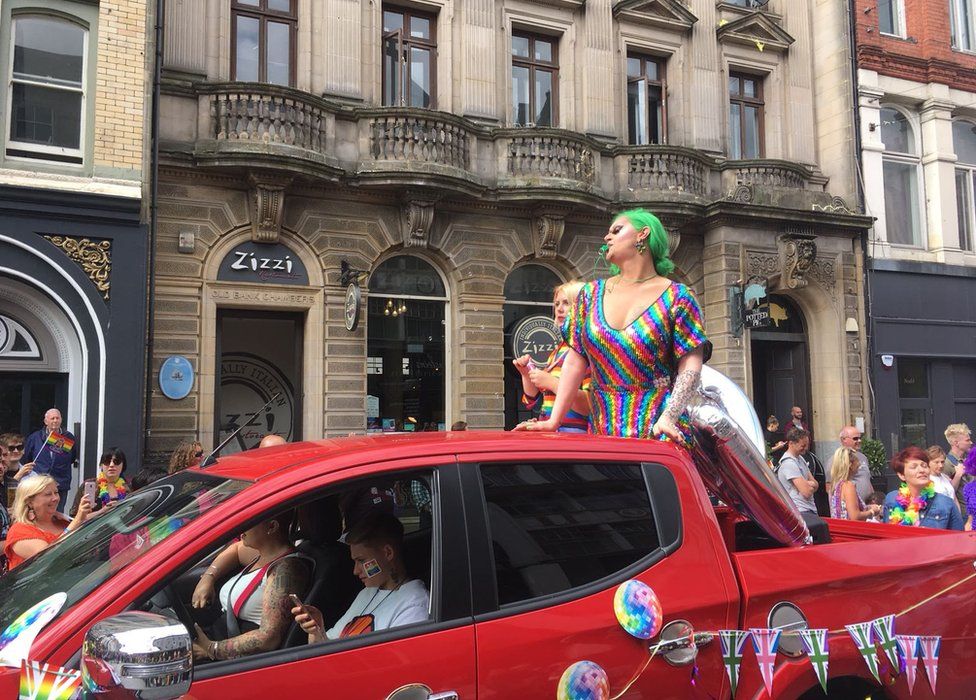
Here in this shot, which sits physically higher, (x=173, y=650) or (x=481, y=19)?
(x=481, y=19)

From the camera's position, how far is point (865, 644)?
286cm

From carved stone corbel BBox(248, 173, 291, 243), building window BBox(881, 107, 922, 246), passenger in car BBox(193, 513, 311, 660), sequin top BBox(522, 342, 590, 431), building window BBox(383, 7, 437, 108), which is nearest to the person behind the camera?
passenger in car BBox(193, 513, 311, 660)

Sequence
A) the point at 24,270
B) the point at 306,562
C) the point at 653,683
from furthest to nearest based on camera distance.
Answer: the point at 24,270 < the point at 306,562 < the point at 653,683

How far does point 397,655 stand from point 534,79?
13.4 meters

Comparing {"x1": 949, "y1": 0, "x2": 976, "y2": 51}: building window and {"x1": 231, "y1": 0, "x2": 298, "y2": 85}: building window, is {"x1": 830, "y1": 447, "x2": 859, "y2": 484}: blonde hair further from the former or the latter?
{"x1": 949, "y1": 0, "x2": 976, "y2": 51}: building window

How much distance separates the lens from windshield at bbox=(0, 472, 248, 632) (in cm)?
219

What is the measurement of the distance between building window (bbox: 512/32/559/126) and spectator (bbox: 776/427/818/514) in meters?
8.39

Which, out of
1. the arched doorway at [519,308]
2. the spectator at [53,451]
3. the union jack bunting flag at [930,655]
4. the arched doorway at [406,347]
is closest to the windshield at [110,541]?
the union jack bunting flag at [930,655]

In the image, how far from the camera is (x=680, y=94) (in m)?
15.3

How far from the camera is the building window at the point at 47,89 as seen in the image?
10141 millimetres

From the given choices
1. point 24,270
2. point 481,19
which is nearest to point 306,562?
point 24,270

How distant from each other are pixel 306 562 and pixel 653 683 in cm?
131

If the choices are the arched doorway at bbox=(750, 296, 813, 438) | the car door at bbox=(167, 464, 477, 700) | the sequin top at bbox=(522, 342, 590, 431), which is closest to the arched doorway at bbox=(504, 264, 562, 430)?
the arched doorway at bbox=(750, 296, 813, 438)

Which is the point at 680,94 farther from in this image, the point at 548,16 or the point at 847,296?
the point at 847,296
